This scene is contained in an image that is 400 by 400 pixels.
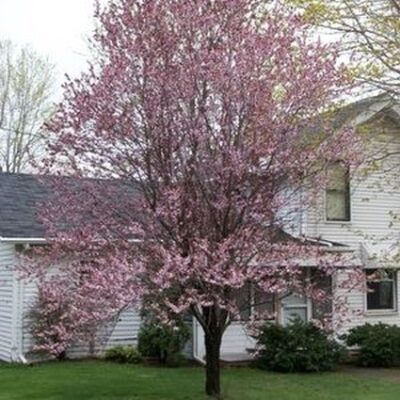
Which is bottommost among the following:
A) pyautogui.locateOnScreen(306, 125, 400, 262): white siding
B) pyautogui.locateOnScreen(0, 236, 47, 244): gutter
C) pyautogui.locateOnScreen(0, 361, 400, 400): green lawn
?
pyautogui.locateOnScreen(0, 361, 400, 400): green lawn

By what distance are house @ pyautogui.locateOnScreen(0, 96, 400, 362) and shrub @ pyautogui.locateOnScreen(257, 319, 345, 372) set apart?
711 millimetres

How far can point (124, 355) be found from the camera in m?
16.5

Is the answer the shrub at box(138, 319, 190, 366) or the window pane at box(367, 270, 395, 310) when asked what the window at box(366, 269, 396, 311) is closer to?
the window pane at box(367, 270, 395, 310)

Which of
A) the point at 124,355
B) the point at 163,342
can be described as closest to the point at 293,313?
the point at 163,342

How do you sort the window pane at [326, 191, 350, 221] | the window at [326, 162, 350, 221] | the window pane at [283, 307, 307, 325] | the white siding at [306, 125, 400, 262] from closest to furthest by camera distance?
the window pane at [283, 307, 307, 325] < the white siding at [306, 125, 400, 262] < the window at [326, 162, 350, 221] < the window pane at [326, 191, 350, 221]

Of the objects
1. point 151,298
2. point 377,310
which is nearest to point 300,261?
point 151,298

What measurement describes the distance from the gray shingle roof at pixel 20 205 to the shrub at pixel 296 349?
5.63 m

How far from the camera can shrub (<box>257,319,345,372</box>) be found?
15.6 metres

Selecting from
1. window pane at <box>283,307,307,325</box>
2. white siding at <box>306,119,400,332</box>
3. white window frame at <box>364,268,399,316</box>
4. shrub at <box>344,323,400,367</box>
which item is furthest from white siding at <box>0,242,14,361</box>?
white window frame at <box>364,268,399,316</box>

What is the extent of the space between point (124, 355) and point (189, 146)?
24.4ft

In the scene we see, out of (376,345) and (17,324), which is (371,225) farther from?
(17,324)

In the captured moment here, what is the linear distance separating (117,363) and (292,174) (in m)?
7.36

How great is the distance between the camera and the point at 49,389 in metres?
12.6

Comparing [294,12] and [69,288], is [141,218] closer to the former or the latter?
[69,288]
